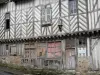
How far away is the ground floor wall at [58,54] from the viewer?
1612 centimetres

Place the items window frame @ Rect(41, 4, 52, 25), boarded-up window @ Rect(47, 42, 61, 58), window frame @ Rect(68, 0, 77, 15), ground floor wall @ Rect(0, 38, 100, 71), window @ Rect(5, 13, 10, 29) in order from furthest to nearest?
1. window @ Rect(5, 13, 10, 29)
2. window frame @ Rect(41, 4, 52, 25)
3. boarded-up window @ Rect(47, 42, 61, 58)
4. window frame @ Rect(68, 0, 77, 15)
5. ground floor wall @ Rect(0, 38, 100, 71)

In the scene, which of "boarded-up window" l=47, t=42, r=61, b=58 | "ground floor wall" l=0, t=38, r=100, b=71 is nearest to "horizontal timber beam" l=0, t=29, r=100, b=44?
"ground floor wall" l=0, t=38, r=100, b=71

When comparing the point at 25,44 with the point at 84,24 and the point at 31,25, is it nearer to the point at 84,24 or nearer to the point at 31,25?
the point at 31,25

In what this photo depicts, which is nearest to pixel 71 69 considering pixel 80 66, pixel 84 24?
pixel 80 66

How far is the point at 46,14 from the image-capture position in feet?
63.7

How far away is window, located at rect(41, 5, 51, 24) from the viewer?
19.2 m

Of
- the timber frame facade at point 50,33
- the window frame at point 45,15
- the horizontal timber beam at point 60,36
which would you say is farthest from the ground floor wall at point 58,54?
the window frame at point 45,15

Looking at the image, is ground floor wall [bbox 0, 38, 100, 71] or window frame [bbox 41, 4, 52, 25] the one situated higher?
window frame [bbox 41, 4, 52, 25]

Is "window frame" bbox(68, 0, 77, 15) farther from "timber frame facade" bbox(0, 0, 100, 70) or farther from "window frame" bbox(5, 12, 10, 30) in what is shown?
"window frame" bbox(5, 12, 10, 30)

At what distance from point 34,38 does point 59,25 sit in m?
3.24

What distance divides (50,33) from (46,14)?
2.02 m

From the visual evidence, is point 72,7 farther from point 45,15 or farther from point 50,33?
point 50,33

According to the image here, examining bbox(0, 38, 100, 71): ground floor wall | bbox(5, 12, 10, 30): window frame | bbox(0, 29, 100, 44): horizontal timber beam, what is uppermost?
bbox(5, 12, 10, 30): window frame

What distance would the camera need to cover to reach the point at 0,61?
22.8 meters
